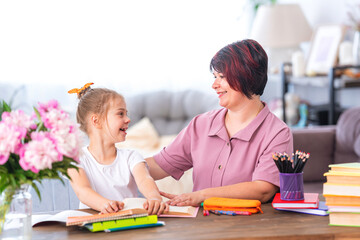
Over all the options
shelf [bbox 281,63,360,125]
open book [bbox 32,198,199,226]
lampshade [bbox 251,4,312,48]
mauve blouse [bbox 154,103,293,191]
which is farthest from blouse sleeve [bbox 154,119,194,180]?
lampshade [bbox 251,4,312,48]

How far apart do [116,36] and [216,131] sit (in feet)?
11.9

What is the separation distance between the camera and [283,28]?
476 cm

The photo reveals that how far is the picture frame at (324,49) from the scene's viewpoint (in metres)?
4.31

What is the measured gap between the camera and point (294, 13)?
4793 millimetres

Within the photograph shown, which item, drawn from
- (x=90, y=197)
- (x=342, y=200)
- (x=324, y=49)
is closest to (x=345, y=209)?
(x=342, y=200)

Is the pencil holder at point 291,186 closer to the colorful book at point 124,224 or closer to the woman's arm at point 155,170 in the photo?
the colorful book at point 124,224

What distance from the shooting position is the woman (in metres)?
1.80

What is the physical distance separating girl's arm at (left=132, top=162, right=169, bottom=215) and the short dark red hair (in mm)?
427

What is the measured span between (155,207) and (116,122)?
0.35 meters

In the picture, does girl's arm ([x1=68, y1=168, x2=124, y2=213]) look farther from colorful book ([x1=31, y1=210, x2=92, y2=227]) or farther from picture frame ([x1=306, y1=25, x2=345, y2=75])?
picture frame ([x1=306, y1=25, x2=345, y2=75])

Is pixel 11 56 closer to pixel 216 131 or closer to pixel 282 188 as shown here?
pixel 216 131

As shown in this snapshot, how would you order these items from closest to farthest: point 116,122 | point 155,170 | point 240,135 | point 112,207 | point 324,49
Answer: point 112,207 < point 116,122 < point 240,135 < point 155,170 < point 324,49

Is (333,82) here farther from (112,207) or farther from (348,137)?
(112,207)

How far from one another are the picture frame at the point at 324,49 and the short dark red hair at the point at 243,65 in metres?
2.39
